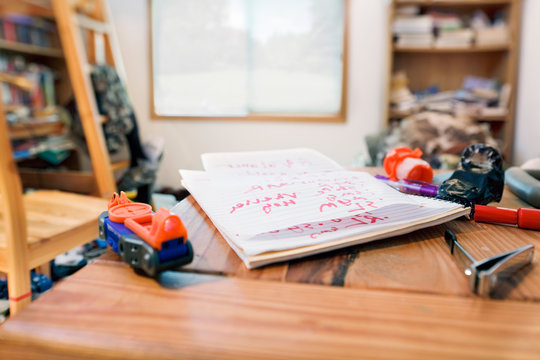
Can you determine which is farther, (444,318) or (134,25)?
(134,25)

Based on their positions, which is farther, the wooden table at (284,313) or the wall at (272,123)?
the wall at (272,123)

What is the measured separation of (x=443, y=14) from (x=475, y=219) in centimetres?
247

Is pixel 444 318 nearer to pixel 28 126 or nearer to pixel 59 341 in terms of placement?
pixel 59 341

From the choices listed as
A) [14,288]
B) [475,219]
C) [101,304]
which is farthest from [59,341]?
[14,288]

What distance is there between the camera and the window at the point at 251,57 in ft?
9.44

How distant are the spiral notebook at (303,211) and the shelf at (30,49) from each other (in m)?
2.68

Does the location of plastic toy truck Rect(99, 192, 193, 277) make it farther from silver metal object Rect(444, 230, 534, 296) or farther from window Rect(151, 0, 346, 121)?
window Rect(151, 0, 346, 121)

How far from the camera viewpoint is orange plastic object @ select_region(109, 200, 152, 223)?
0.38 meters

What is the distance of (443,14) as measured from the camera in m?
2.55

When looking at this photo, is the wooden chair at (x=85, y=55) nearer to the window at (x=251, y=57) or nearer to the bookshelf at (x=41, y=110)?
the bookshelf at (x=41, y=110)

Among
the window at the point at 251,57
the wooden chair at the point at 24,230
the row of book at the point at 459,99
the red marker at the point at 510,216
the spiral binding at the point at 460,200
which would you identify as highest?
→ the window at the point at 251,57

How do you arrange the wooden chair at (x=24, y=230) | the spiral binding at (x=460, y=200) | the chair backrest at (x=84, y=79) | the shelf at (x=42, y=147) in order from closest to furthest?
1. the spiral binding at (x=460, y=200)
2. the wooden chair at (x=24, y=230)
3. the chair backrest at (x=84, y=79)
4. the shelf at (x=42, y=147)

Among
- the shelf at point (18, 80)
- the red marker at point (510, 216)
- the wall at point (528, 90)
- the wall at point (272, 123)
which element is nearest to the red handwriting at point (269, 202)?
the red marker at point (510, 216)

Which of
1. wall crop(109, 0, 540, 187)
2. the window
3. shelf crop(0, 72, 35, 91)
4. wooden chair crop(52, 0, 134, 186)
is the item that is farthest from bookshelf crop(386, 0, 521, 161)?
shelf crop(0, 72, 35, 91)
